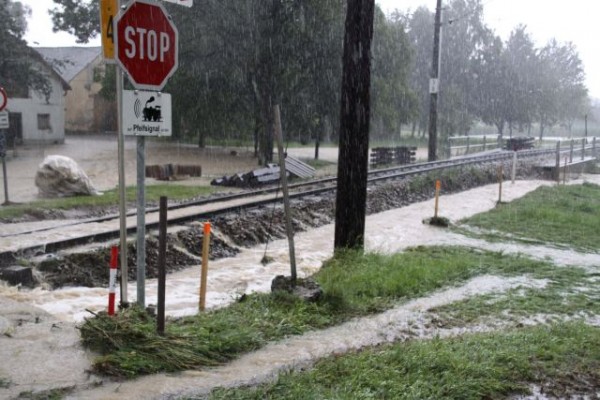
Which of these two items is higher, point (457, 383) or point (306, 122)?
point (306, 122)

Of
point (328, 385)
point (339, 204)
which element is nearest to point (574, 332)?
point (328, 385)

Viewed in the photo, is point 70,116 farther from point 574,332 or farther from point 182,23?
point 574,332

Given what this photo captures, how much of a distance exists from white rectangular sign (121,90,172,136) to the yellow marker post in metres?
0.38

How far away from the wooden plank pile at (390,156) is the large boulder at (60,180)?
16.4m

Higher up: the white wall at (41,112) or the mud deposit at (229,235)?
the white wall at (41,112)

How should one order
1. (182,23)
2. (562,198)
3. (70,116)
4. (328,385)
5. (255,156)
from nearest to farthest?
(328,385)
(562,198)
(182,23)
(255,156)
(70,116)

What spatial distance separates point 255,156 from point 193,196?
734 inches

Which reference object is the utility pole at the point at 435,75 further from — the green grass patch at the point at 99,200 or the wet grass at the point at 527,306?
the wet grass at the point at 527,306

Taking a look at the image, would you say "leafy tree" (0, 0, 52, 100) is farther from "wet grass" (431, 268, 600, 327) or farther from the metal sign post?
"wet grass" (431, 268, 600, 327)

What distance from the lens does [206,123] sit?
109 feet

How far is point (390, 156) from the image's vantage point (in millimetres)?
32344

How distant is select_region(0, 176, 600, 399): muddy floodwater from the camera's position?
4.58 m

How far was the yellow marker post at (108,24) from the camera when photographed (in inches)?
→ 209

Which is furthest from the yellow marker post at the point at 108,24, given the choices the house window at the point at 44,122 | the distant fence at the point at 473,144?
the house window at the point at 44,122
